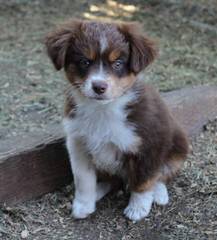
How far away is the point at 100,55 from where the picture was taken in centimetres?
367

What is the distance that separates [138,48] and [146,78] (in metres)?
2.39

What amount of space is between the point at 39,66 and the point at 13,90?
0.75 meters

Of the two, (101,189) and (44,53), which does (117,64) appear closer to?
(101,189)

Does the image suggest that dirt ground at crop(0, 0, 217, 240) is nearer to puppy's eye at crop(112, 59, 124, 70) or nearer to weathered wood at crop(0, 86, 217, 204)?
weathered wood at crop(0, 86, 217, 204)

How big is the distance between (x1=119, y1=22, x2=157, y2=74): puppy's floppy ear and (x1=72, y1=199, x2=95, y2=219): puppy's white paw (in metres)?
0.96

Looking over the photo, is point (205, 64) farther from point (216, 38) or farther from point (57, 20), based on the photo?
point (57, 20)

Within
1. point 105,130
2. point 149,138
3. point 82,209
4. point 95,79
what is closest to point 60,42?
point 95,79

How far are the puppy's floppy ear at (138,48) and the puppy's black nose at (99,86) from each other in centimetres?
26

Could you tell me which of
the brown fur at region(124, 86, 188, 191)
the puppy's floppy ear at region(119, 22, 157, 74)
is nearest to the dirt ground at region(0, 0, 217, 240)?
the brown fur at region(124, 86, 188, 191)

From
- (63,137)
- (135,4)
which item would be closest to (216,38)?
(135,4)

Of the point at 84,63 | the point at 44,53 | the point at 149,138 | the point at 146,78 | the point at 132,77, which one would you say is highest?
the point at 84,63

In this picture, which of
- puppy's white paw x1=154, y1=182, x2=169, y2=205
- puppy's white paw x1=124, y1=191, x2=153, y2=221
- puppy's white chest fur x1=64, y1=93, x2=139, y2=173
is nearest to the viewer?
puppy's white chest fur x1=64, y1=93, x2=139, y2=173

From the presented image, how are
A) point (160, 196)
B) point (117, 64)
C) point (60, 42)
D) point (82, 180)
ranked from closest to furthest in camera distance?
1. point (117, 64)
2. point (60, 42)
3. point (82, 180)
4. point (160, 196)

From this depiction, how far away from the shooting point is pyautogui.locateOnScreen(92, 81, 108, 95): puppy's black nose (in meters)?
3.61
